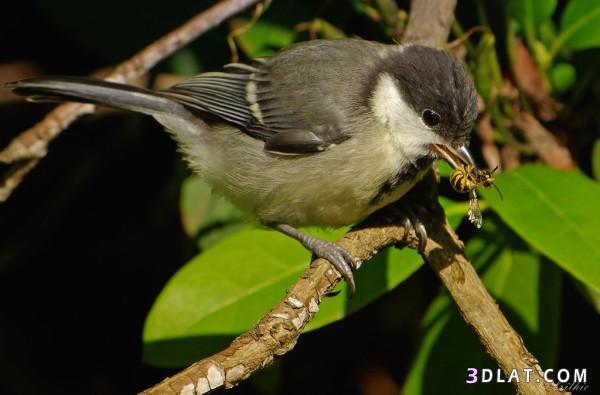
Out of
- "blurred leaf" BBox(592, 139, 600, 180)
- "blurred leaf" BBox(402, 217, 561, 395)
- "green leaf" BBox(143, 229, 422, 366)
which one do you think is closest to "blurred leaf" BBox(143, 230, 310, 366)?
"green leaf" BBox(143, 229, 422, 366)

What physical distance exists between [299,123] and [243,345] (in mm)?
988

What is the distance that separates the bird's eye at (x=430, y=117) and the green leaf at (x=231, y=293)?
43cm

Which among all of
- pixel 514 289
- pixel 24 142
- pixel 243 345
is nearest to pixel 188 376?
pixel 243 345

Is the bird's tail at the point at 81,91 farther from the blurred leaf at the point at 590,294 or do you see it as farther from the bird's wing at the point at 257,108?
the blurred leaf at the point at 590,294

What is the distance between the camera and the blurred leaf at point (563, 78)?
2676mm

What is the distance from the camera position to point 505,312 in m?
2.51

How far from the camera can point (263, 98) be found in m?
2.56

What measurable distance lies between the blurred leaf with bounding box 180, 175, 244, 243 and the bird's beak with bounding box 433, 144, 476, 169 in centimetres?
88

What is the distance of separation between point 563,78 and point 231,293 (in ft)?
4.52

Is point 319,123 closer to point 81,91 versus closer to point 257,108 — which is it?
point 257,108

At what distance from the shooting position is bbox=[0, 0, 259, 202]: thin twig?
2150 mm

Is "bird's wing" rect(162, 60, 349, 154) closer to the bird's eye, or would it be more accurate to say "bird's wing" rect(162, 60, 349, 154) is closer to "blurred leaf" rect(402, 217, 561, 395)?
the bird's eye

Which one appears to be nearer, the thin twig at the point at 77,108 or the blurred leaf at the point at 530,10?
the thin twig at the point at 77,108

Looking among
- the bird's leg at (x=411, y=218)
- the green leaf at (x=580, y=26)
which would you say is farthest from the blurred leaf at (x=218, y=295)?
the green leaf at (x=580, y=26)
